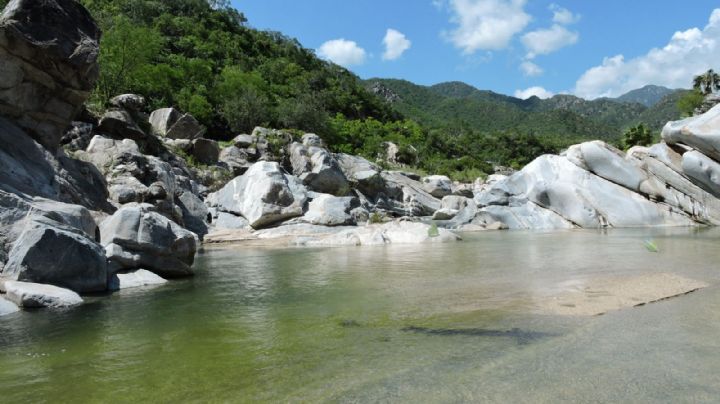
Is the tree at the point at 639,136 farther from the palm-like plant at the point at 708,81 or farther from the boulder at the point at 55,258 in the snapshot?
the boulder at the point at 55,258

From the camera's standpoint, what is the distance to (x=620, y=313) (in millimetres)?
7637

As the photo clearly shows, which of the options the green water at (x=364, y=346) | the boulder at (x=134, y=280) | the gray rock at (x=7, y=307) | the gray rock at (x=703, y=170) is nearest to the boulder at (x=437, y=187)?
the gray rock at (x=703, y=170)

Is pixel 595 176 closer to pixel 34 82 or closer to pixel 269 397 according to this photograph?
pixel 34 82

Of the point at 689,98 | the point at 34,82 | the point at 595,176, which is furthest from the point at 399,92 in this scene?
the point at 34,82

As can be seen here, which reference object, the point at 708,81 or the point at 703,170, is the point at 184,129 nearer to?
the point at 703,170

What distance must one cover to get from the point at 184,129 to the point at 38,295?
32.4 metres

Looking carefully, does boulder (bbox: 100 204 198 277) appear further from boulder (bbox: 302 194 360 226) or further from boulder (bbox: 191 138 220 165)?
boulder (bbox: 191 138 220 165)

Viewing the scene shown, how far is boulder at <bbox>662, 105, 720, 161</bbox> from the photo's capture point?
27422 millimetres

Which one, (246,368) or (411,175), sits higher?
(411,175)

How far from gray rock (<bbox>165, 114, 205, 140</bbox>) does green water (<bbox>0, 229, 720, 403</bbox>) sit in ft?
99.2

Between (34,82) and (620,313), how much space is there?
16.9 m

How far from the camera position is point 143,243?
12516 millimetres

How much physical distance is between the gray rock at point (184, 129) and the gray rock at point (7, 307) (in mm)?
31734

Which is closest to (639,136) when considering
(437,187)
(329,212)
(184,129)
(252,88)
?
(437,187)
